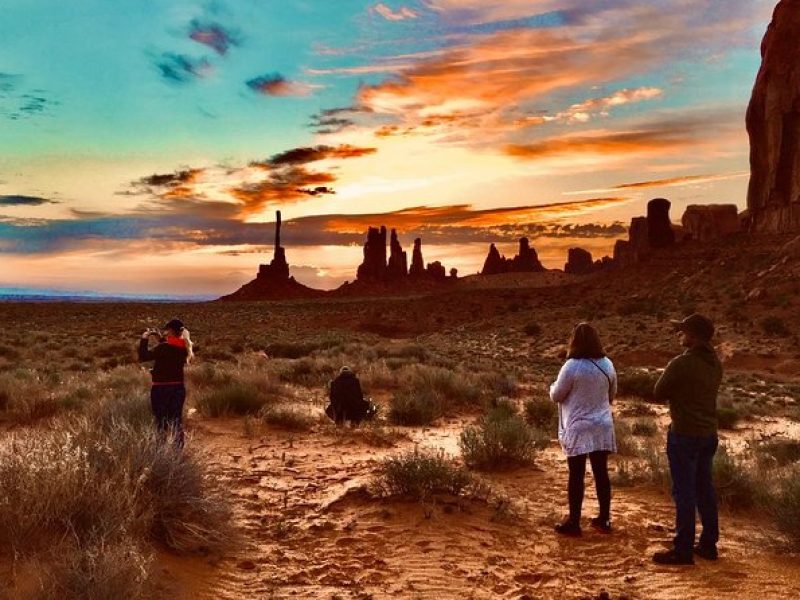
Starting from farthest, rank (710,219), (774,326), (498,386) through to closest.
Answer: (710,219), (774,326), (498,386)

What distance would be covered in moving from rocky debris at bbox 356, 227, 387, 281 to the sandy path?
164m

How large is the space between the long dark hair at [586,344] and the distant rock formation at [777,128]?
8766cm

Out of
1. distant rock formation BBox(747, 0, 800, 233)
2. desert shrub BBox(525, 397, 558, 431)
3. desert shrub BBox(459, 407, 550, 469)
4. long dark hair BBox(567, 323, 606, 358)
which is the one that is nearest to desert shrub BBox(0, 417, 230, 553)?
long dark hair BBox(567, 323, 606, 358)

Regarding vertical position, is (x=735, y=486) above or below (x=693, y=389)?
below

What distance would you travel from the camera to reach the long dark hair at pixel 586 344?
21.5ft

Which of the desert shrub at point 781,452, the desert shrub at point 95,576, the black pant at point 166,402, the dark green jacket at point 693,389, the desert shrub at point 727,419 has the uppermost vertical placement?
the dark green jacket at point 693,389

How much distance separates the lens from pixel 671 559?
19.9 ft

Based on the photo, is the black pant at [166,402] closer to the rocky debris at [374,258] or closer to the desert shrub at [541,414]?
the desert shrub at [541,414]

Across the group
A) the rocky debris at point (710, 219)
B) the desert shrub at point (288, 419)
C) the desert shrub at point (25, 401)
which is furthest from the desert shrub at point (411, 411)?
the rocky debris at point (710, 219)

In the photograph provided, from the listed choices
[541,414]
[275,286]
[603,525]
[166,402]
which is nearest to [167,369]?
→ [166,402]

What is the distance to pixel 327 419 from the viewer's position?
13117 mm

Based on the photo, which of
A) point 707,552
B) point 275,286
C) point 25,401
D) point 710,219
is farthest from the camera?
point 275,286

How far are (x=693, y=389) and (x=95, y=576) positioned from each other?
4.69 metres

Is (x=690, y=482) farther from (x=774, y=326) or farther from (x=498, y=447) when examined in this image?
(x=774, y=326)
